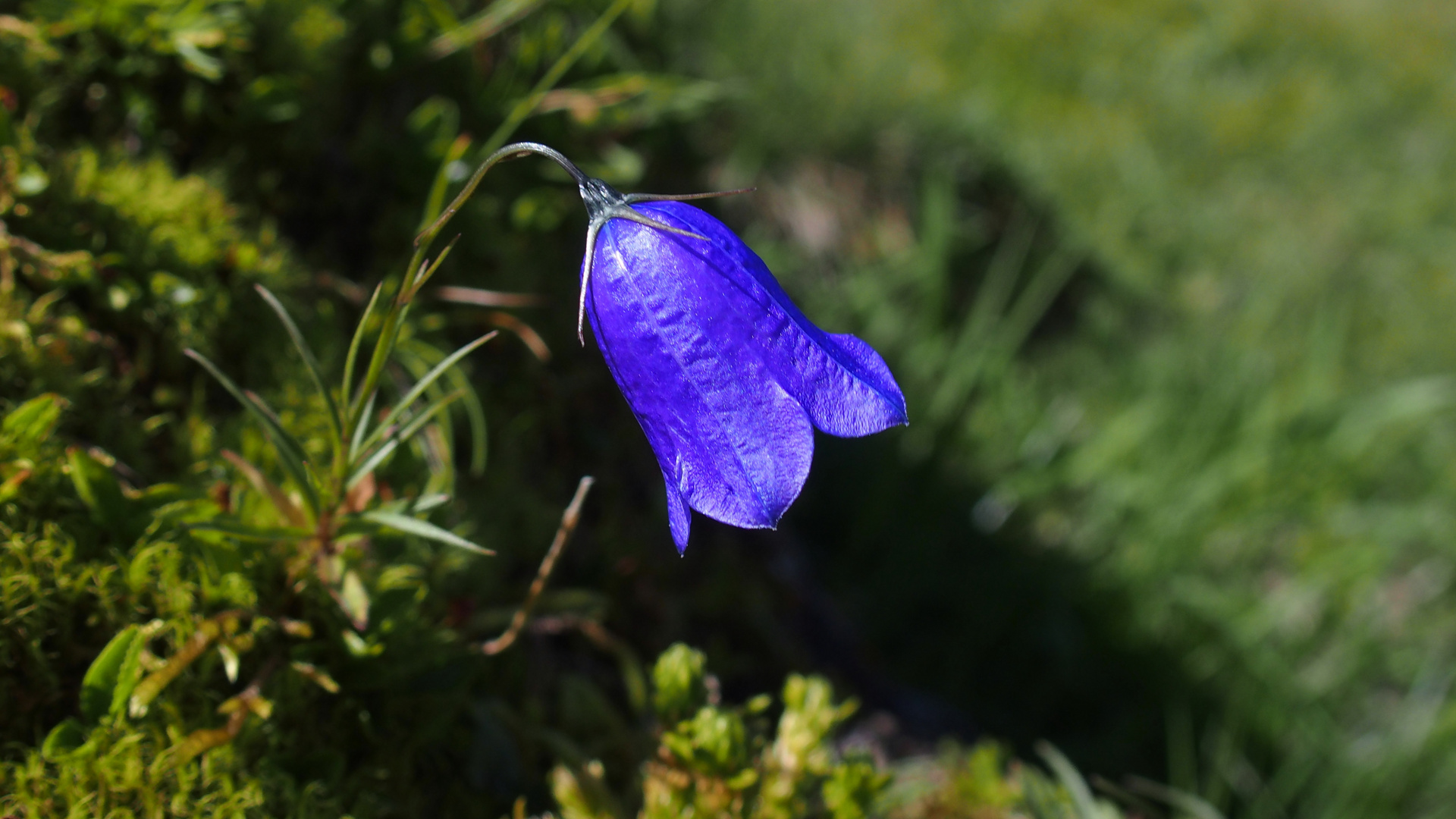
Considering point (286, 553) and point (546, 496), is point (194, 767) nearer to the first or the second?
point (286, 553)

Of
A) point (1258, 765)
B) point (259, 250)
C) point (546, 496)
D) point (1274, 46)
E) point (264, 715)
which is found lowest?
point (1258, 765)

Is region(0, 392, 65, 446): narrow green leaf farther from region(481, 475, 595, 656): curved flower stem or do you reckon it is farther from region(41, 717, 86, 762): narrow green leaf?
region(481, 475, 595, 656): curved flower stem

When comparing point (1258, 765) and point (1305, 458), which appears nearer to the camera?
point (1258, 765)

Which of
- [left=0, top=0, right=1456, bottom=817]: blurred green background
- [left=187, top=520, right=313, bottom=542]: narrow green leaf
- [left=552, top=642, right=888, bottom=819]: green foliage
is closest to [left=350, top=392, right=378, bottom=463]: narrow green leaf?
[left=187, top=520, right=313, bottom=542]: narrow green leaf

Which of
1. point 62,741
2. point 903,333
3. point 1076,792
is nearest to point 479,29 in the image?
point 62,741

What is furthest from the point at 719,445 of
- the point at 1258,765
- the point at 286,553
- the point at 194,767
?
the point at 1258,765

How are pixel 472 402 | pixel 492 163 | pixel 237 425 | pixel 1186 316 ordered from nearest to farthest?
pixel 492 163
pixel 237 425
pixel 472 402
pixel 1186 316

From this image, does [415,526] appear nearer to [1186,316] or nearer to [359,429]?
[359,429]
